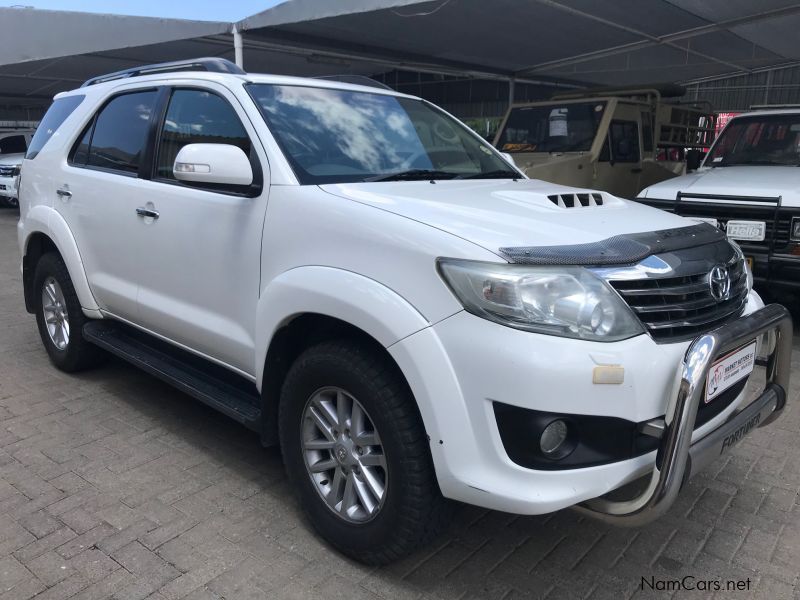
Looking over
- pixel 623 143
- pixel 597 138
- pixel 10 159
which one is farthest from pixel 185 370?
pixel 10 159

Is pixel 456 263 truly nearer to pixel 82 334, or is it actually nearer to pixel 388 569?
pixel 388 569

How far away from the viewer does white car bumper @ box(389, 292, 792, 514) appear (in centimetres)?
204

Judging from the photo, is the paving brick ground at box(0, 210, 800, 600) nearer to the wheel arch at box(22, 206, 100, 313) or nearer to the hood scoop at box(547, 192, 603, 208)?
the wheel arch at box(22, 206, 100, 313)

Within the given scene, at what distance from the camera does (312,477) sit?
2.73 meters

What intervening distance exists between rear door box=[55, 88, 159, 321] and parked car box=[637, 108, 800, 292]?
13.8 ft

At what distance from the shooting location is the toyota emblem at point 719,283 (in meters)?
2.46

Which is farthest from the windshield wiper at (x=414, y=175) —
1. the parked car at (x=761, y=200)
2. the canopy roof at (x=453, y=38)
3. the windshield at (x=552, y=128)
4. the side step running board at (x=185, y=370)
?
the windshield at (x=552, y=128)

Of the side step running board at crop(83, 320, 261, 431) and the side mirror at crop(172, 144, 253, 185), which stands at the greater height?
the side mirror at crop(172, 144, 253, 185)

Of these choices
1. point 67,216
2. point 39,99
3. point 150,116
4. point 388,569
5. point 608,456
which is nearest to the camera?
point 608,456

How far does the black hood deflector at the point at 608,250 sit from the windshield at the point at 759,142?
476 cm

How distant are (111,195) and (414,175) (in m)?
A: 1.87

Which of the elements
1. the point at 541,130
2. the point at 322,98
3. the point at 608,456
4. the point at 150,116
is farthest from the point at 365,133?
the point at 541,130

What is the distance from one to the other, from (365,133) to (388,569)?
1.99 metres

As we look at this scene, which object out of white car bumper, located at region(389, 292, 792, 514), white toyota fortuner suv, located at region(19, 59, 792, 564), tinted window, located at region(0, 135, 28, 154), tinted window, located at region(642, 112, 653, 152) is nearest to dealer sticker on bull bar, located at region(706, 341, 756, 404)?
white toyota fortuner suv, located at region(19, 59, 792, 564)
